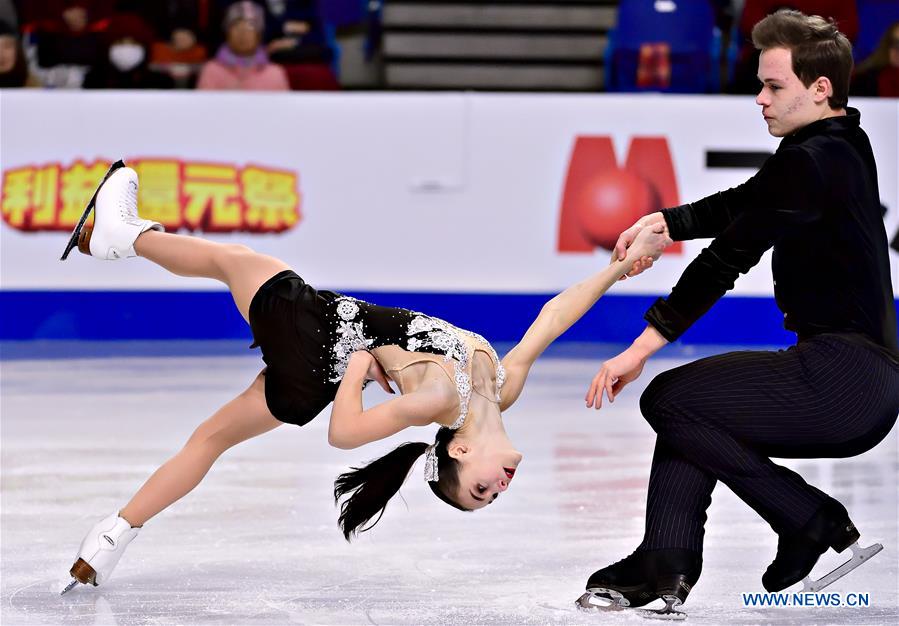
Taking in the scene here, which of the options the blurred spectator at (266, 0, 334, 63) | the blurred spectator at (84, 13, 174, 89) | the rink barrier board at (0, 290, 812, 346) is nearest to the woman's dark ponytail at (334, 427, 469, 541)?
the rink barrier board at (0, 290, 812, 346)

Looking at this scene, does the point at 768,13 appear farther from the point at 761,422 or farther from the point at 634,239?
the point at 761,422

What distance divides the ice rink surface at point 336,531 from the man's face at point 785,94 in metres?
1.10

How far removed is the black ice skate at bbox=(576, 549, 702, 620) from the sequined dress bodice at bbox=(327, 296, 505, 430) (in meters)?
0.48

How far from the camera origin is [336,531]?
3629 millimetres

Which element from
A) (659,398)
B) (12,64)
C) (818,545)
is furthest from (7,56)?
(818,545)

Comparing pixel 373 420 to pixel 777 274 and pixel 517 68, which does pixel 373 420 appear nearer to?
pixel 777 274

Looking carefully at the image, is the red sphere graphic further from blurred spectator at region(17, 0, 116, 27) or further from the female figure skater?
the female figure skater

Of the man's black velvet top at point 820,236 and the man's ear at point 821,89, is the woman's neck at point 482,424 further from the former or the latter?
the man's ear at point 821,89

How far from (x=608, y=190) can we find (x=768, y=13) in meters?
1.69

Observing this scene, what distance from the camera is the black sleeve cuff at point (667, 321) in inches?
113

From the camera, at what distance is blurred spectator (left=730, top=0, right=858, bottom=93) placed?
7.39 meters

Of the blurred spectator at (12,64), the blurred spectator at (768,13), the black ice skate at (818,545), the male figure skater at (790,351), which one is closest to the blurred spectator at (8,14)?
the blurred spectator at (12,64)

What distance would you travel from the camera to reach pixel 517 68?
775 cm

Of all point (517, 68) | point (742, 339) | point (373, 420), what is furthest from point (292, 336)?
point (517, 68)
